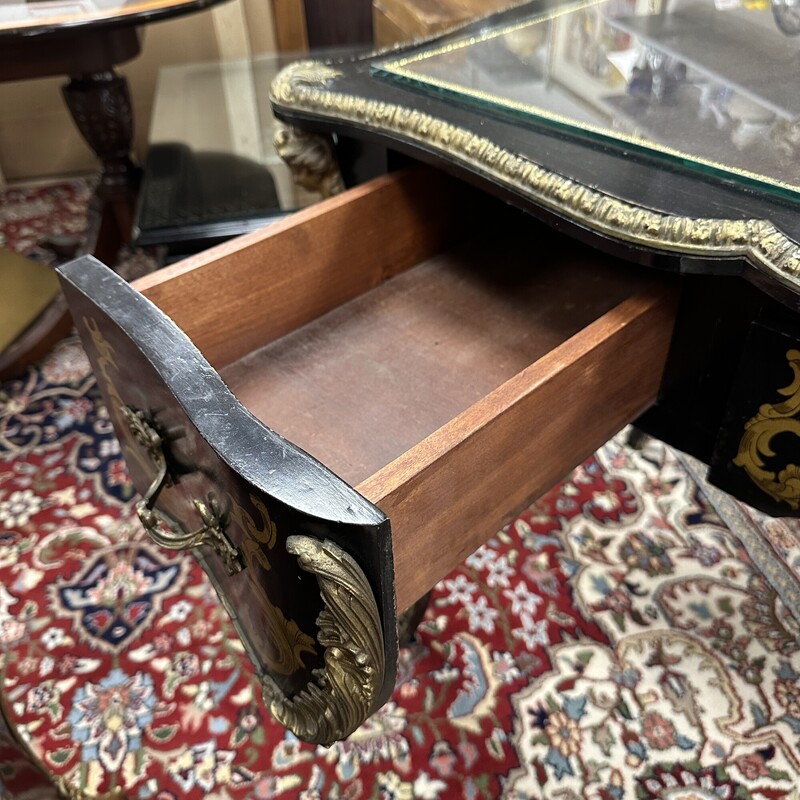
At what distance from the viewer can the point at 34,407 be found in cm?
120

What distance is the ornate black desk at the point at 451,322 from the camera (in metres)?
0.42

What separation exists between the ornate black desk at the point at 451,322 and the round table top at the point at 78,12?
1.11 feet

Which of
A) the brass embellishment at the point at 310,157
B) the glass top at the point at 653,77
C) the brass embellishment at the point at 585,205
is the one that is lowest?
the brass embellishment at the point at 310,157

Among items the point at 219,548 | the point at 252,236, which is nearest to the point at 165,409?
the point at 219,548

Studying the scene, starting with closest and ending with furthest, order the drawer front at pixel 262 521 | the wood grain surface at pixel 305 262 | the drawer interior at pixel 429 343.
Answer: the drawer front at pixel 262 521 → the drawer interior at pixel 429 343 → the wood grain surface at pixel 305 262

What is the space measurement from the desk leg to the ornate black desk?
67 cm

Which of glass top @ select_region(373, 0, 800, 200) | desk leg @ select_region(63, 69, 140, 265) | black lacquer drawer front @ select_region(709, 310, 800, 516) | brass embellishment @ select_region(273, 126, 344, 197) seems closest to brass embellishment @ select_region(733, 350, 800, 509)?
black lacquer drawer front @ select_region(709, 310, 800, 516)

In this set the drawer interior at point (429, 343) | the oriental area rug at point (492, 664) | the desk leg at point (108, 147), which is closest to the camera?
the drawer interior at point (429, 343)

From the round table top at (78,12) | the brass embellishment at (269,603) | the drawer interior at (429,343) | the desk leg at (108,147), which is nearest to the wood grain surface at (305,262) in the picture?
the drawer interior at (429,343)

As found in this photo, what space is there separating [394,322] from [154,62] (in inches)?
53.2

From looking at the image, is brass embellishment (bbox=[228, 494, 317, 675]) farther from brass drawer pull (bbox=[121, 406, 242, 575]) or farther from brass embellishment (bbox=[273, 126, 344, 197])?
brass embellishment (bbox=[273, 126, 344, 197])

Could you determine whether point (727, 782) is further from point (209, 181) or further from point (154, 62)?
point (154, 62)

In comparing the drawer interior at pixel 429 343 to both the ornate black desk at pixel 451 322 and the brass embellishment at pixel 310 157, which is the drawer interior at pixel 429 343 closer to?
the ornate black desk at pixel 451 322

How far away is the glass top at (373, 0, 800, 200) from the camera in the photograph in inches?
21.7
